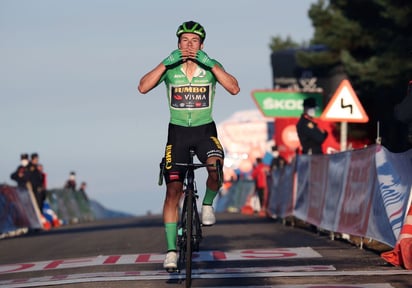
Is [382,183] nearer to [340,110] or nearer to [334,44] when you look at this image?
[340,110]

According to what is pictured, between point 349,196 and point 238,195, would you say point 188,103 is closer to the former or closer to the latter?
point 349,196

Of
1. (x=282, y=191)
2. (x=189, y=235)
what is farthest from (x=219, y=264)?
(x=282, y=191)

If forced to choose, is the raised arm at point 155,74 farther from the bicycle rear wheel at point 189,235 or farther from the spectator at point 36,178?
the spectator at point 36,178

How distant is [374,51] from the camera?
45.8 meters

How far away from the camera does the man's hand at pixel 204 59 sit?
440 inches

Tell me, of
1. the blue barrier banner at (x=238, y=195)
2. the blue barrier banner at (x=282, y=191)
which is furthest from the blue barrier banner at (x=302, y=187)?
the blue barrier banner at (x=238, y=195)

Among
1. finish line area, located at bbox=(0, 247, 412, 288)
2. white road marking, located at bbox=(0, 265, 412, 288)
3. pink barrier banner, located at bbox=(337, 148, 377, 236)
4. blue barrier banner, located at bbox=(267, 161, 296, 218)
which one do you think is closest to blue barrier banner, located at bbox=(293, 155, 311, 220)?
blue barrier banner, located at bbox=(267, 161, 296, 218)

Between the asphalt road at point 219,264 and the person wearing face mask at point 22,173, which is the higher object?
the person wearing face mask at point 22,173

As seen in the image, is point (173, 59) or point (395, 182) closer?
point (173, 59)

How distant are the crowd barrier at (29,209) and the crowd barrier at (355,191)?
6673 millimetres

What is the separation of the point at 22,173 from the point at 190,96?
74.5 ft

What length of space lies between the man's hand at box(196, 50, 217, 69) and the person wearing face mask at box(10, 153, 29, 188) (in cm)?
2261

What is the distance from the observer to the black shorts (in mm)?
11344

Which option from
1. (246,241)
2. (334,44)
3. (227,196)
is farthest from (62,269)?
(227,196)
